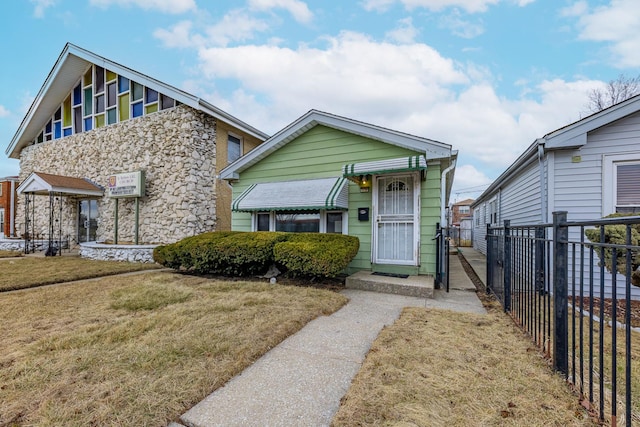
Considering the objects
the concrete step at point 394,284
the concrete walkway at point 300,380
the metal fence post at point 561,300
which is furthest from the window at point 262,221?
the metal fence post at point 561,300

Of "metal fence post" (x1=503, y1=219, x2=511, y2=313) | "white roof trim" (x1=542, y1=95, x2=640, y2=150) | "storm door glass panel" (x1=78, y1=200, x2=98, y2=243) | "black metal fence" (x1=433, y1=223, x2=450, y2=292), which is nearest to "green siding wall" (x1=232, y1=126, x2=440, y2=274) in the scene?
"black metal fence" (x1=433, y1=223, x2=450, y2=292)

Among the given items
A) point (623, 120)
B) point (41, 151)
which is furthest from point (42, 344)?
point (41, 151)

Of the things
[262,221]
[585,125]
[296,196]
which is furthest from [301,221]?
[585,125]

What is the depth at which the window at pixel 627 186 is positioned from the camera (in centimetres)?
598

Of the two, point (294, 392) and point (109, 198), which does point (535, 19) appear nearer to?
point (294, 392)

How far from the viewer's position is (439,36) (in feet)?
33.4

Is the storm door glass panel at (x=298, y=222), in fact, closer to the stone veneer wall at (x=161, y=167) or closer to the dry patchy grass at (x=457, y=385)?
the stone veneer wall at (x=161, y=167)

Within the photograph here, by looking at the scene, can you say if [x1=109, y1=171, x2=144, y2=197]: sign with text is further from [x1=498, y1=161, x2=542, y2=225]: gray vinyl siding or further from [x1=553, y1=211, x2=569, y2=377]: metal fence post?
[x1=498, y1=161, x2=542, y2=225]: gray vinyl siding

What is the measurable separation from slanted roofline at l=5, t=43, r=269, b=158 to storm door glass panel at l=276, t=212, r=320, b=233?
216 inches

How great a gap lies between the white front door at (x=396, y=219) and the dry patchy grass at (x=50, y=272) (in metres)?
7.35

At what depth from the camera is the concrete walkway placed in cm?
211

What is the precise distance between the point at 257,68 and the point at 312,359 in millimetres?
13082

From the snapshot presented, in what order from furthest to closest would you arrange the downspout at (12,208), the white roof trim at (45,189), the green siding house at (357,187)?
the downspout at (12,208) < the white roof trim at (45,189) < the green siding house at (357,187)

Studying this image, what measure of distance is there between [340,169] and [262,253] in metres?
2.94
